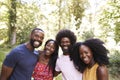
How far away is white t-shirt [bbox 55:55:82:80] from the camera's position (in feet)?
13.9

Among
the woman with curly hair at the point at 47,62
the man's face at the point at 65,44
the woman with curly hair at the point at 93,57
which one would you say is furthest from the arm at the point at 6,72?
the woman with curly hair at the point at 93,57

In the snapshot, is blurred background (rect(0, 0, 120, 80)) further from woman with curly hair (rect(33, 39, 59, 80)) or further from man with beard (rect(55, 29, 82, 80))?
man with beard (rect(55, 29, 82, 80))

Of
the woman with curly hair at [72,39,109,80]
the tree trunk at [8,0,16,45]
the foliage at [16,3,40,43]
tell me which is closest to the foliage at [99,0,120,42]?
the woman with curly hair at [72,39,109,80]

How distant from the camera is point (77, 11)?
33656mm

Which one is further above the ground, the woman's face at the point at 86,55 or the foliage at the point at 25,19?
the woman's face at the point at 86,55

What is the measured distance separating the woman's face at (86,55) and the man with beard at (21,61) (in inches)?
34.5

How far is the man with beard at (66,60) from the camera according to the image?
428cm

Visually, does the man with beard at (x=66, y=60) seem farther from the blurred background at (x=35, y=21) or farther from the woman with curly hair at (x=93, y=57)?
the blurred background at (x=35, y=21)

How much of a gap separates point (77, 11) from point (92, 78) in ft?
99.2

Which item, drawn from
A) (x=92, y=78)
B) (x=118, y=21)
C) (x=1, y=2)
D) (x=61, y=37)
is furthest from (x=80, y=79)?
(x=1, y=2)

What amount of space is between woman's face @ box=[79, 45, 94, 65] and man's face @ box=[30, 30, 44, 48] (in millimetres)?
846

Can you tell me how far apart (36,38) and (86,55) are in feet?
3.27

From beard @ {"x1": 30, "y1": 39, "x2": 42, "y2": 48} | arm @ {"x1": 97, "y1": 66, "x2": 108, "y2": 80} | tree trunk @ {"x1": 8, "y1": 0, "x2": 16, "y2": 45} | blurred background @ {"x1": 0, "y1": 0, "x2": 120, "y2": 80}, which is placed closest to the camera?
arm @ {"x1": 97, "y1": 66, "x2": 108, "y2": 80}

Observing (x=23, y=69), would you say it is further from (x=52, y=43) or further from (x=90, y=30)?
(x=90, y=30)
